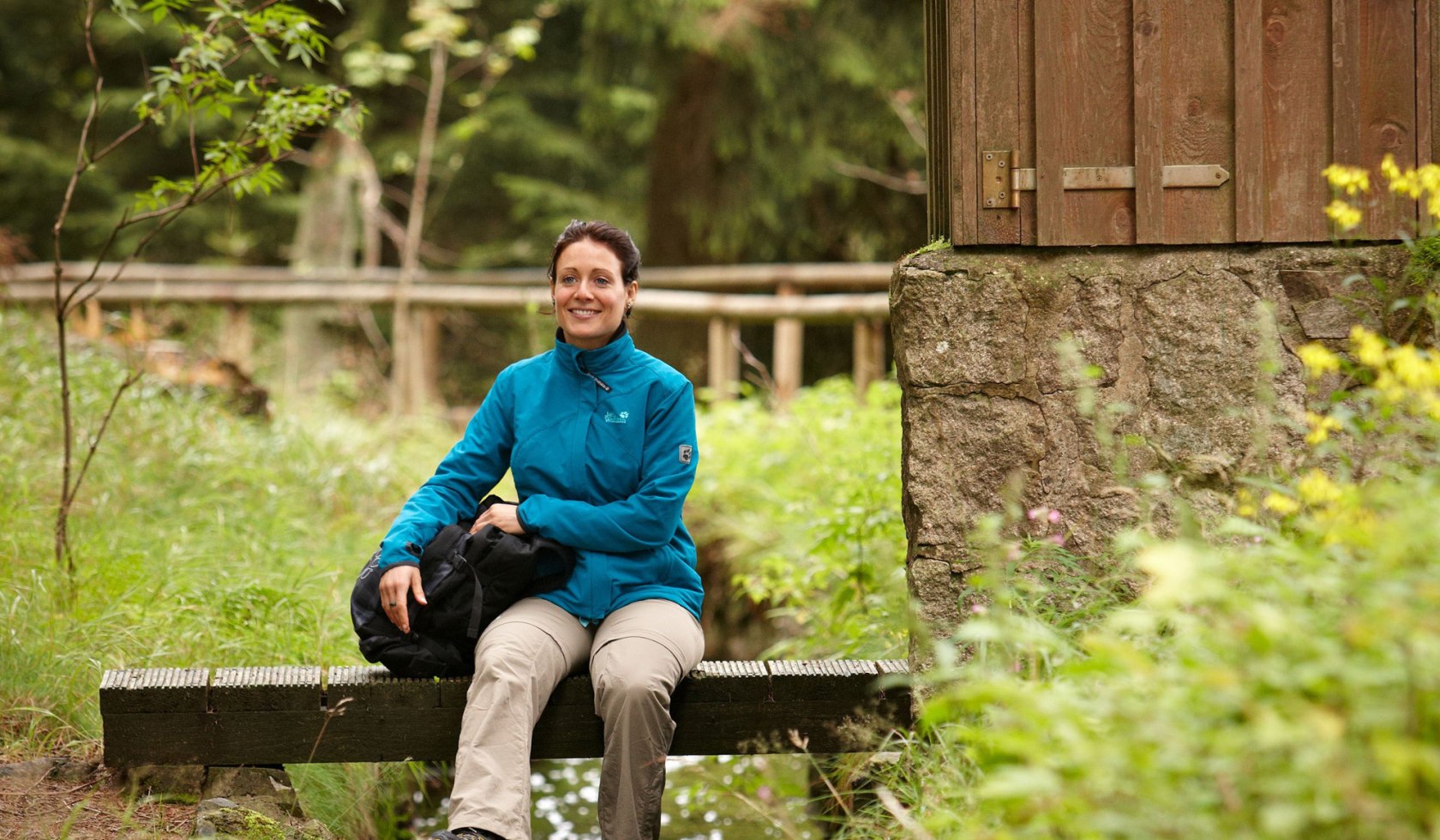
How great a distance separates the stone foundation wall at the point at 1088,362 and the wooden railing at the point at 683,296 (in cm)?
411

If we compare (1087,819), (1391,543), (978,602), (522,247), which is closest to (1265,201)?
(978,602)

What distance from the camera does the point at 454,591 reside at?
3109 mm

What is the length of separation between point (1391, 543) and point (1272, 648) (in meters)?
0.19

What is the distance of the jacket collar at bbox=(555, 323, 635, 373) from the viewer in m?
3.30

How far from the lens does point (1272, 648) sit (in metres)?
1.49

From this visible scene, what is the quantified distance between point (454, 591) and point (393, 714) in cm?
42

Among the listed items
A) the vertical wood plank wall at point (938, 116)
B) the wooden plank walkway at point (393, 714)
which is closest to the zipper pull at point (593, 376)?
the wooden plank walkway at point (393, 714)

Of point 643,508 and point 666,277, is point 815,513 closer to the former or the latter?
point 643,508

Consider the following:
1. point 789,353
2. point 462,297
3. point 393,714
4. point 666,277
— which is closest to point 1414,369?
point 393,714

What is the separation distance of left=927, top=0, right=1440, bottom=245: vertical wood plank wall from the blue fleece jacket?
92 centimetres

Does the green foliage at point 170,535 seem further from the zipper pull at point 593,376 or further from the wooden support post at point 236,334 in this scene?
the wooden support post at point 236,334

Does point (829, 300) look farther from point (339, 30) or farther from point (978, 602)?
point (339, 30)

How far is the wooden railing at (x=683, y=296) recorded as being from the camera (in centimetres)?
790

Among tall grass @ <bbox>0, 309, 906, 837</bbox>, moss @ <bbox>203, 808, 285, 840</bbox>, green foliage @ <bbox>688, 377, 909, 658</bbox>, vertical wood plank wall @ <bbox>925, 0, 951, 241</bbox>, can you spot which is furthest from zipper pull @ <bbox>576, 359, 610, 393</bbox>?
moss @ <bbox>203, 808, 285, 840</bbox>
